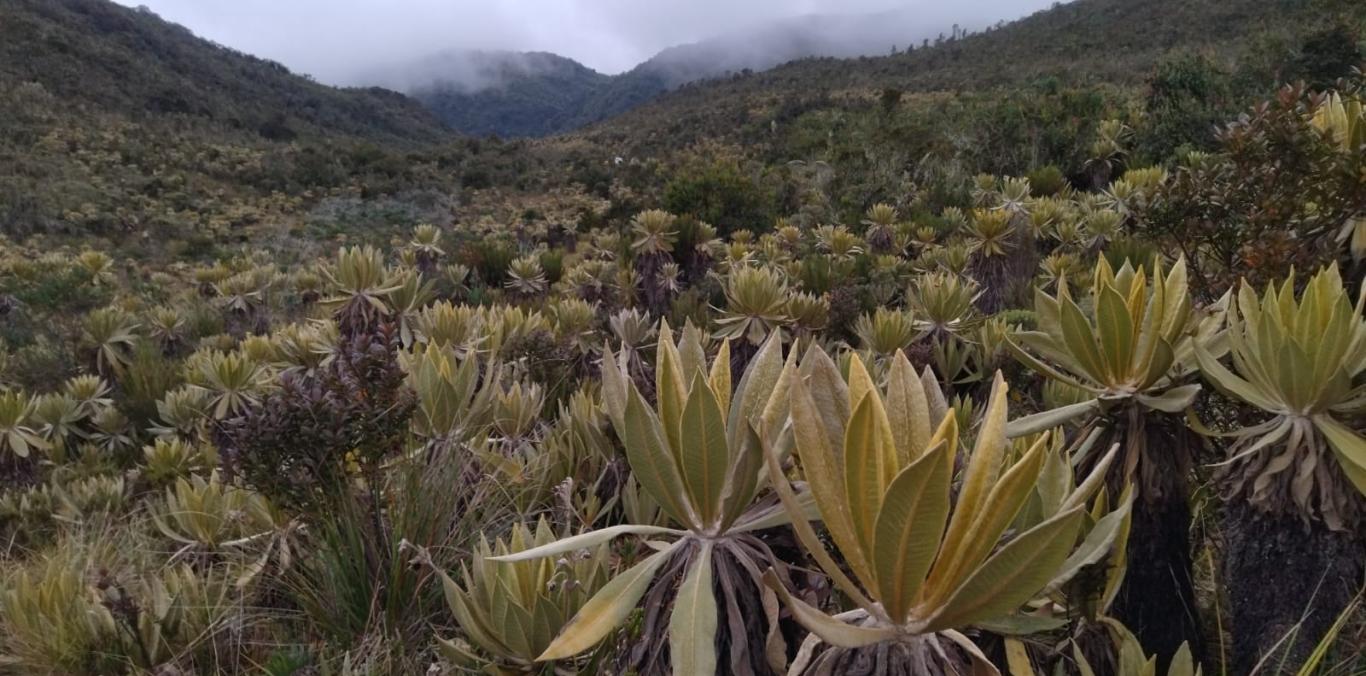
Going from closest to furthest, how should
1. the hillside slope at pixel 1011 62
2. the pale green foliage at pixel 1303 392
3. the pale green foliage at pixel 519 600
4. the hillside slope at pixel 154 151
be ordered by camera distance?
1. the pale green foliage at pixel 1303 392
2. the pale green foliage at pixel 519 600
3. the hillside slope at pixel 154 151
4. the hillside slope at pixel 1011 62

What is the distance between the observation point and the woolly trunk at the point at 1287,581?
4.75ft

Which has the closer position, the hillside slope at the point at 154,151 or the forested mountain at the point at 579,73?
the hillside slope at the point at 154,151

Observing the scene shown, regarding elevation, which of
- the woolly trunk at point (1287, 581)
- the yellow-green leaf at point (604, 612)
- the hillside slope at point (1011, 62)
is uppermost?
the hillside slope at point (1011, 62)

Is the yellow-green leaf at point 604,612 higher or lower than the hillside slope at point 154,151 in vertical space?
lower

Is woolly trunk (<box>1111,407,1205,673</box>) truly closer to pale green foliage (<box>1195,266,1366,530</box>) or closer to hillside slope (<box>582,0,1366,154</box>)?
pale green foliage (<box>1195,266,1366,530</box>)

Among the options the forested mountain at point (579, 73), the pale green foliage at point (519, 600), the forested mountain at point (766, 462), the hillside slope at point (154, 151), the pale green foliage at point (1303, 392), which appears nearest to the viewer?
the forested mountain at point (766, 462)

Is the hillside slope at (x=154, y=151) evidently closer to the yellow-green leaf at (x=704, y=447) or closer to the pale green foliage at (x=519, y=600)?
the pale green foliage at (x=519, y=600)

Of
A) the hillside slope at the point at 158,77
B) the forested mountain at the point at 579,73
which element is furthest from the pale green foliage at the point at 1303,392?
the forested mountain at the point at 579,73

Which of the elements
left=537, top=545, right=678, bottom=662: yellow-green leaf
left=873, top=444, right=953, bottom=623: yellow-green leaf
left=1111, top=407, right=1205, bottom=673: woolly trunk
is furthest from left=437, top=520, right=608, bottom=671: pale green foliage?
left=1111, top=407, right=1205, bottom=673: woolly trunk

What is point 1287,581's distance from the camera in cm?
148

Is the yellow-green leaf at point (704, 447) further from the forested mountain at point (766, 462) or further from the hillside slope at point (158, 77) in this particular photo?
the hillside slope at point (158, 77)

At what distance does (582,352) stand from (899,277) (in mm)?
3212

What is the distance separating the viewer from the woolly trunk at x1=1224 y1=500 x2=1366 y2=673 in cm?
145

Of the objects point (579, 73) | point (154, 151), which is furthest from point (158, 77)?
point (579, 73)
